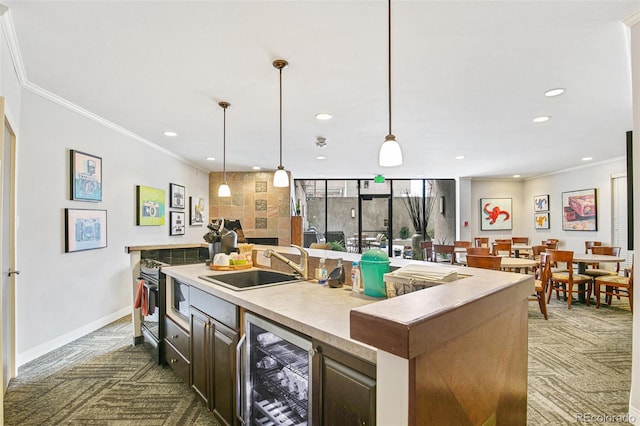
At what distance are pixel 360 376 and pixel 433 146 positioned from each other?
4.48 meters

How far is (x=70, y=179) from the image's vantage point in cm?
332

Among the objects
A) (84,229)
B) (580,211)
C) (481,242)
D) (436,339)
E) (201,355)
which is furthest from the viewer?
(481,242)

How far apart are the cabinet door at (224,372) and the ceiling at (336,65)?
178 cm

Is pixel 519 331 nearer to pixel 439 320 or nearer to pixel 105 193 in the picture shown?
pixel 439 320

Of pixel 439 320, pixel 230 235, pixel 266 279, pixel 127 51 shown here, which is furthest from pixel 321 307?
pixel 127 51

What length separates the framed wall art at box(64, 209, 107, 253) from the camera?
3.27 metres

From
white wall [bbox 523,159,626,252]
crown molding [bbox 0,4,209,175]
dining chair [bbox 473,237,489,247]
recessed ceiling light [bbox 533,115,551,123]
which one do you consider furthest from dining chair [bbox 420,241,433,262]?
crown molding [bbox 0,4,209,175]

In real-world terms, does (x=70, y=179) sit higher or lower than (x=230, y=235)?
higher

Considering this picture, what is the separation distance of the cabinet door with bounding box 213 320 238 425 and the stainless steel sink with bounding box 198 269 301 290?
46cm

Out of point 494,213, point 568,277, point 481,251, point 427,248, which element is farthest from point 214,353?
point 494,213

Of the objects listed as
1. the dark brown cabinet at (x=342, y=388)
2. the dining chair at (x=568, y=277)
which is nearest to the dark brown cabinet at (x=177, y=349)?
the dark brown cabinet at (x=342, y=388)

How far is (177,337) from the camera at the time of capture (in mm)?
2412

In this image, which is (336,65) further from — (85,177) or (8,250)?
(85,177)

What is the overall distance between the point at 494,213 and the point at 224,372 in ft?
27.7
